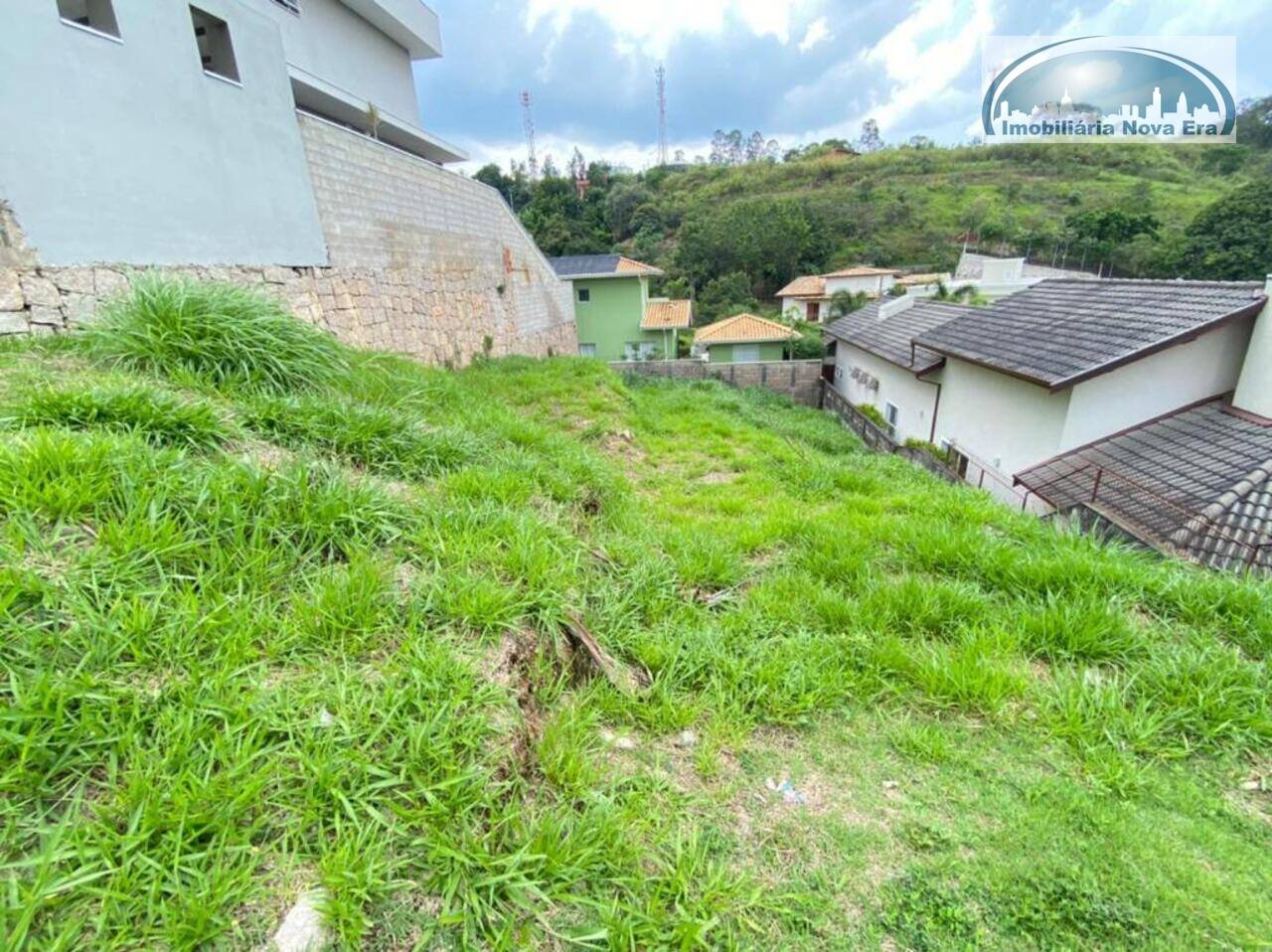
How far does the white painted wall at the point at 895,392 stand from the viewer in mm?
11383

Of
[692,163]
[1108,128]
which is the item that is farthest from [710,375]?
[692,163]

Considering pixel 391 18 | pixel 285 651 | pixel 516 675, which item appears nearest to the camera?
pixel 285 651

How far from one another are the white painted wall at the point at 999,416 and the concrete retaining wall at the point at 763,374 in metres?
7.01

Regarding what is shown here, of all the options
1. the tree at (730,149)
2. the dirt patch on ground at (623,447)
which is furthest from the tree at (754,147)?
the dirt patch on ground at (623,447)

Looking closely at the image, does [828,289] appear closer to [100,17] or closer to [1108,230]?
[1108,230]

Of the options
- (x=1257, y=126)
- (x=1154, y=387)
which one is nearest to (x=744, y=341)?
(x=1154, y=387)

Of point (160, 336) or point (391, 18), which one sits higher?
point (391, 18)

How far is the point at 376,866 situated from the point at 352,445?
225 cm

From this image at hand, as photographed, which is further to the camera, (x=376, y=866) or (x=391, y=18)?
(x=391, y=18)

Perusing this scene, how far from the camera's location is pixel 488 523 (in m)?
2.53

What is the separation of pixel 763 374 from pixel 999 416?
9.03 m

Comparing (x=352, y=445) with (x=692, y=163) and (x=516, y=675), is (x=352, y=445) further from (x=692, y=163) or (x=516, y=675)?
(x=692, y=163)

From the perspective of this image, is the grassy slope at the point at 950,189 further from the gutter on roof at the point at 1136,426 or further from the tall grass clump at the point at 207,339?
the tall grass clump at the point at 207,339

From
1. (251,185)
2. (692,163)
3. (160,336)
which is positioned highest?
(692,163)
